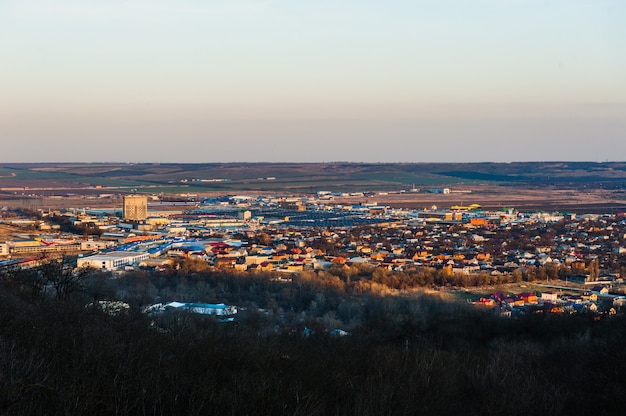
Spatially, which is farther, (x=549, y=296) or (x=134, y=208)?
(x=134, y=208)

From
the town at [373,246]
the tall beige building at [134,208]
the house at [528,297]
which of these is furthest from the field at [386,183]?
the house at [528,297]

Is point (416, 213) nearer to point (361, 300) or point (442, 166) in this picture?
point (361, 300)

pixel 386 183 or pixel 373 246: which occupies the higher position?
pixel 386 183

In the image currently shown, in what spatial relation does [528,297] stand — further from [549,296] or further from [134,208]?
[134,208]

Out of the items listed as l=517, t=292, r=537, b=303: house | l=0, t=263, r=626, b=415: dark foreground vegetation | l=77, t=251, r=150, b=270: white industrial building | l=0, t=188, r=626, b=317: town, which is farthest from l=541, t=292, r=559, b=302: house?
l=77, t=251, r=150, b=270: white industrial building

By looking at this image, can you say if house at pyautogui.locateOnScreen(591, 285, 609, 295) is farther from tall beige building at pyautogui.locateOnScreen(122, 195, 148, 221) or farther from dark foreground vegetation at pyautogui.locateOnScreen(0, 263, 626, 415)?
tall beige building at pyautogui.locateOnScreen(122, 195, 148, 221)

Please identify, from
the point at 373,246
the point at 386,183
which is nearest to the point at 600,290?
the point at 373,246

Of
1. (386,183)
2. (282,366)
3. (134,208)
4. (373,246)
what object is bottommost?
(373,246)

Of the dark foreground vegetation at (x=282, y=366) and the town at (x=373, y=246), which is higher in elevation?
the dark foreground vegetation at (x=282, y=366)

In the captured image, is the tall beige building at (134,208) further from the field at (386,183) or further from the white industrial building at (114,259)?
the white industrial building at (114,259)

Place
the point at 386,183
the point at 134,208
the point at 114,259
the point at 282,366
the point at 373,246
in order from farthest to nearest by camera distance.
→ 1. the point at 386,183
2. the point at 134,208
3. the point at 373,246
4. the point at 114,259
5. the point at 282,366
